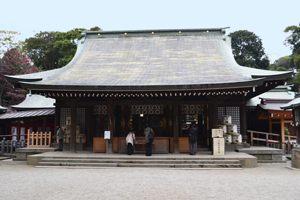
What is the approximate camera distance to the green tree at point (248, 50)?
138ft

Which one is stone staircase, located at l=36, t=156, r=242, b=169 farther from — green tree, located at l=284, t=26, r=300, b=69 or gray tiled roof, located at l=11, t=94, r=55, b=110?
green tree, located at l=284, t=26, r=300, b=69

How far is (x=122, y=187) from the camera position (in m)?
7.46

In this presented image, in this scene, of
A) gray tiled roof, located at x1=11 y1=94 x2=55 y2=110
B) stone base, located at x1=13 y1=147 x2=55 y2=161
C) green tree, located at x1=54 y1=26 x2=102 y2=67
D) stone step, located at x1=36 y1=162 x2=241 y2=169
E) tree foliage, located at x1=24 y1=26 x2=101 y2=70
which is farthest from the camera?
tree foliage, located at x1=24 y1=26 x2=101 y2=70

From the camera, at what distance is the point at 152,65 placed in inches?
615

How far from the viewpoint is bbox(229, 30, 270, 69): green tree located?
42.0 m

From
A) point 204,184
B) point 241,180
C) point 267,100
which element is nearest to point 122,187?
Answer: point 204,184

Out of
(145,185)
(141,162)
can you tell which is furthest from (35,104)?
(145,185)

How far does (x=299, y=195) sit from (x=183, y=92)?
6.61 m

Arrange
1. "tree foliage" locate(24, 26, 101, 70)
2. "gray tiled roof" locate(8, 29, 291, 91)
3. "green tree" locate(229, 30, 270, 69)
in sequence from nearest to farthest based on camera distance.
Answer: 1. "gray tiled roof" locate(8, 29, 291, 91)
2. "tree foliage" locate(24, 26, 101, 70)
3. "green tree" locate(229, 30, 270, 69)

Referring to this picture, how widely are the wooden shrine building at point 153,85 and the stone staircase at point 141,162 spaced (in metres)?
1.47

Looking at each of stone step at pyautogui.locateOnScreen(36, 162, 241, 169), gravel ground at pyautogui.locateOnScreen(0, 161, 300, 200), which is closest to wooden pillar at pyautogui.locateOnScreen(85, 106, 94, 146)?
stone step at pyautogui.locateOnScreen(36, 162, 241, 169)

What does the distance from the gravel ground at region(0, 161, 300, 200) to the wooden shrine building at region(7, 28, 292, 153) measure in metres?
3.63

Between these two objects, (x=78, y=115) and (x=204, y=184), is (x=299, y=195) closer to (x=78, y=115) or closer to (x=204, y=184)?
(x=204, y=184)

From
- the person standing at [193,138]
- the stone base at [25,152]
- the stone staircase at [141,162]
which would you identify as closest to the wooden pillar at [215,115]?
the person standing at [193,138]
